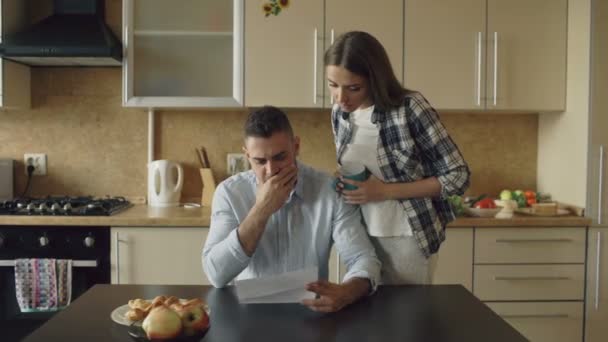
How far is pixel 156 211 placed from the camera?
2947 mm

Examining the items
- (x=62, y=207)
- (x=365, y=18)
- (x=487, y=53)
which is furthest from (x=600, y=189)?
(x=62, y=207)

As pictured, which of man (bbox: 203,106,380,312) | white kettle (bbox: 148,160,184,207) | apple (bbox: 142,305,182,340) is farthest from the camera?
white kettle (bbox: 148,160,184,207)

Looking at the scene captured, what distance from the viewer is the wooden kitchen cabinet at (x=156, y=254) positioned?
274 centimetres

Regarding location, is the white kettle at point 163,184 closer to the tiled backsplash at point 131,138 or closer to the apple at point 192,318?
the tiled backsplash at point 131,138

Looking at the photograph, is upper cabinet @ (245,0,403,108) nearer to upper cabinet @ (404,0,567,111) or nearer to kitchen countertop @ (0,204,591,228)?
upper cabinet @ (404,0,567,111)

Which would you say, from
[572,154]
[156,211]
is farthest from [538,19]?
[156,211]

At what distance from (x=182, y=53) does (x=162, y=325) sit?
213 centimetres

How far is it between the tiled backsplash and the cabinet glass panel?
30 cm

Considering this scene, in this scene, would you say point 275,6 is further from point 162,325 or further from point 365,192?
point 162,325

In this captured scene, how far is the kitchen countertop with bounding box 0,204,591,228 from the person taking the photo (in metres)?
2.69

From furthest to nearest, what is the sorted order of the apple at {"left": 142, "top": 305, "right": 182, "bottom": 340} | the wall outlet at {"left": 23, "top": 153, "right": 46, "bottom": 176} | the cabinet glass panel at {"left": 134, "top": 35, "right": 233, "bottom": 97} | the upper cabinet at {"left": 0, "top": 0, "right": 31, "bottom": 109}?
the wall outlet at {"left": 23, "top": 153, "right": 46, "bottom": 176}
the cabinet glass panel at {"left": 134, "top": 35, "right": 233, "bottom": 97}
the upper cabinet at {"left": 0, "top": 0, "right": 31, "bottom": 109}
the apple at {"left": 142, "top": 305, "right": 182, "bottom": 340}

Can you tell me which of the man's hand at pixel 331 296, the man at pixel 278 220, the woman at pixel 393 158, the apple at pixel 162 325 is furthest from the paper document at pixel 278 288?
the woman at pixel 393 158

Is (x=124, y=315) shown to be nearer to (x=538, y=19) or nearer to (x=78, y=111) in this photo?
(x=78, y=111)

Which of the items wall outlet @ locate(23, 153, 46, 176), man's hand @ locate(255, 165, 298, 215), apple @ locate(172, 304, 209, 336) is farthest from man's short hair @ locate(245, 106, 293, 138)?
wall outlet @ locate(23, 153, 46, 176)
